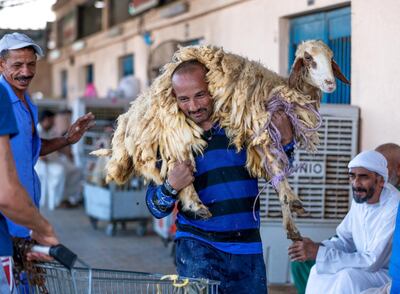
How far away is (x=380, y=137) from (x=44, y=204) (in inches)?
326

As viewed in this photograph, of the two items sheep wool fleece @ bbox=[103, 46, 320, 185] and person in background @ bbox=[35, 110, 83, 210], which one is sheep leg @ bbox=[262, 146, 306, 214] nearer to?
sheep wool fleece @ bbox=[103, 46, 320, 185]

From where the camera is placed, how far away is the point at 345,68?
725cm

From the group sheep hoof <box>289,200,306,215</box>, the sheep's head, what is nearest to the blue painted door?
the sheep's head

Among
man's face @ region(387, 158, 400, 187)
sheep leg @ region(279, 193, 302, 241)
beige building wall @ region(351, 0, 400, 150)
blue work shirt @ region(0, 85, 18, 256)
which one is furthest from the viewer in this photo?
beige building wall @ region(351, 0, 400, 150)

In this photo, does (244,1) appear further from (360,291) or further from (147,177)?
(147,177)

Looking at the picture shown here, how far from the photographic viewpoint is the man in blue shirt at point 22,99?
3.91m

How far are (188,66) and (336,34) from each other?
427cm

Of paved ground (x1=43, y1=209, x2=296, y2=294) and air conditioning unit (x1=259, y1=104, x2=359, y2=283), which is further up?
air conditioning unit (x1=259, y1=104, x2=359, y2=283)

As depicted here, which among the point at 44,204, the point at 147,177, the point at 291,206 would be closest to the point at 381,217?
the point at 291,206

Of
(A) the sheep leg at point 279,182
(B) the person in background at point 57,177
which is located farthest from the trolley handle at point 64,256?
(B) the person in background at point 57,177

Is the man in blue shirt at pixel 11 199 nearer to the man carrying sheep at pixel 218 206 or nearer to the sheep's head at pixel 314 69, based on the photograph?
the man carrying sheep at pixel 218 206

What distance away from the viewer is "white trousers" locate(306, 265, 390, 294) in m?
4.75

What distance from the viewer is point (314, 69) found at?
12.4ft

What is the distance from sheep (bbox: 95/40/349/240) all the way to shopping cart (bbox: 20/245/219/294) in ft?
1.96
